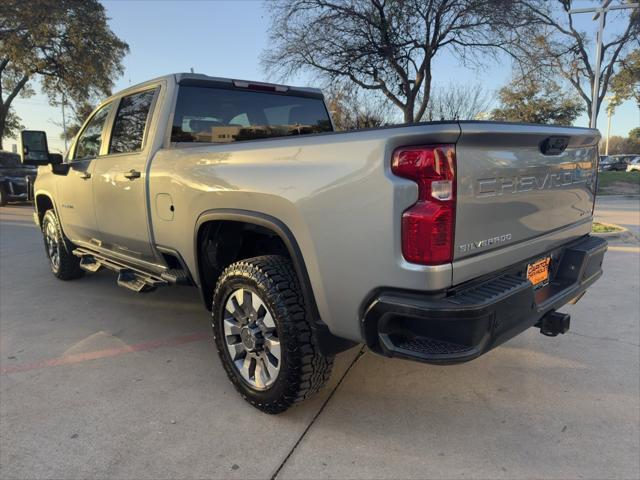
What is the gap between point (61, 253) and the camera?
5449mm

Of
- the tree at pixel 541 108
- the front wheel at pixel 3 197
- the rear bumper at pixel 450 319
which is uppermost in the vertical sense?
the tree at pixel 541 108

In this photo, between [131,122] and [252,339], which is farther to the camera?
[131,122]

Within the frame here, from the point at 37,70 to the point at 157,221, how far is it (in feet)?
74.1

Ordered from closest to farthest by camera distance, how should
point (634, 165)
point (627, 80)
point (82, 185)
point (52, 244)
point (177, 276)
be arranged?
1. point (177, 276)
2. point (82, 185)
3. point (52, 244)
4. point (627, 80)
5. point (634, 165)

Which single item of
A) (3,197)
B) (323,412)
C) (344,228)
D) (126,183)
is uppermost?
(126,183)

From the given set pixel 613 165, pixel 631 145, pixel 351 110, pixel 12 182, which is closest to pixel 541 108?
pixel 613 165

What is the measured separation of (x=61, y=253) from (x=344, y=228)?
4.48m

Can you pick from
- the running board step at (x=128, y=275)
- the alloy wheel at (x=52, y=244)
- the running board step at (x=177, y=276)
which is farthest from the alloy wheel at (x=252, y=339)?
the alloy wheel at (x=52, y=244)

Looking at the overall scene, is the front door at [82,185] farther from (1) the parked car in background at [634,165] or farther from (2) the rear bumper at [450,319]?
(1) the parked car in background at [634,165]

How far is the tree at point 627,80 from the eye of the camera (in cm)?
2294

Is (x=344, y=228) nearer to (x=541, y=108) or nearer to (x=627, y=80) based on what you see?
(x=627, y=80)

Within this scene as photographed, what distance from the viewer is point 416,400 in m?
2.92

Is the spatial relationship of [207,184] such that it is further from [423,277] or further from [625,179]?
[625,179]

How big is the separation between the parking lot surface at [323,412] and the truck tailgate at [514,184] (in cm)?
98
